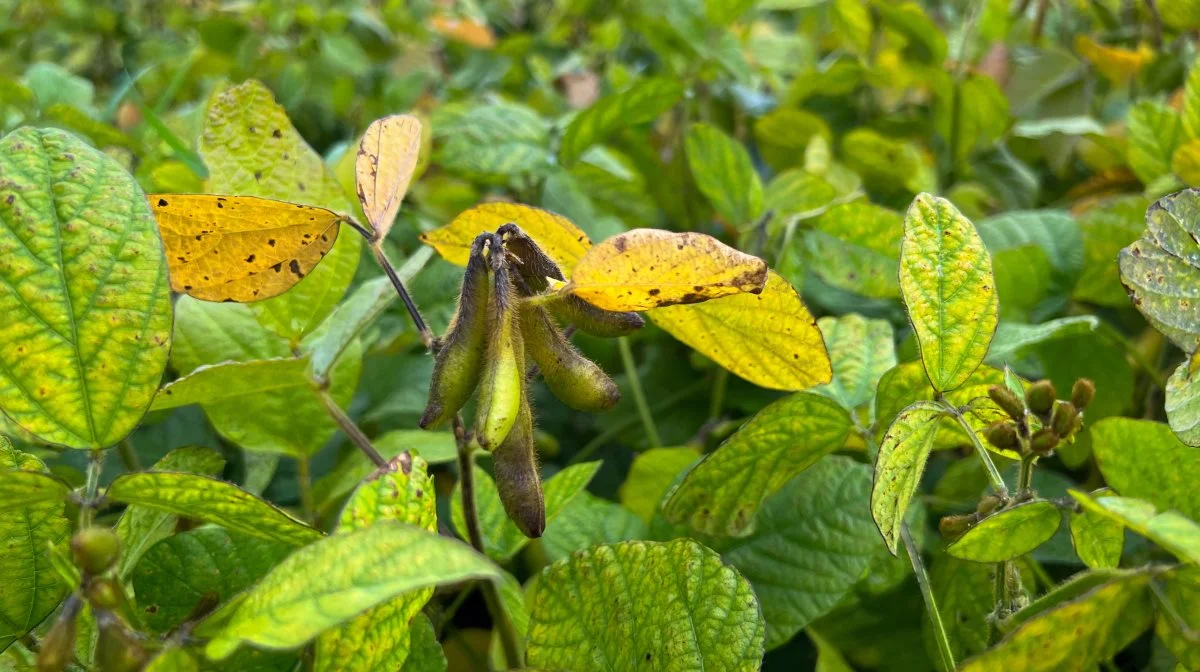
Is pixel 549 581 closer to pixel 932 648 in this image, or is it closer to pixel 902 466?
pixel 902 466

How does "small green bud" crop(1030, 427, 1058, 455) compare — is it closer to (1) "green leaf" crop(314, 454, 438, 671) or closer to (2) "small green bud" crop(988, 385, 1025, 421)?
(2) "small green bud" crop(988, 385, 1025, 421)

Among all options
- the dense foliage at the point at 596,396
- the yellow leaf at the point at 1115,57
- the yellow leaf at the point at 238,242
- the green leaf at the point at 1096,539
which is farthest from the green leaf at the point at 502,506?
the yellow leaf at the point at 1115,57

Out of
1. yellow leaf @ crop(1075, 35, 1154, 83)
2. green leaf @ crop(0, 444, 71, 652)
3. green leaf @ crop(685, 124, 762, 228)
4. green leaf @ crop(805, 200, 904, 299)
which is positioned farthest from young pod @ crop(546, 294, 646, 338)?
yellow leaf @ crop(1075, 35, 1154, 83)

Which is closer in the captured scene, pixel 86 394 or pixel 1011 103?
pixel 86 394

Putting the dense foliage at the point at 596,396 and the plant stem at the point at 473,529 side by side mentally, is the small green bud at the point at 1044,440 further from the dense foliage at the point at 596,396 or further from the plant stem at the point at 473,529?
the plant stem at the point at 473,529

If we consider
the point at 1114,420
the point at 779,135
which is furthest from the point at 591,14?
the point at 1114,420

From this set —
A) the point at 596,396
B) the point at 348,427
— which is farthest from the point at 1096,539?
the point at 348,427
